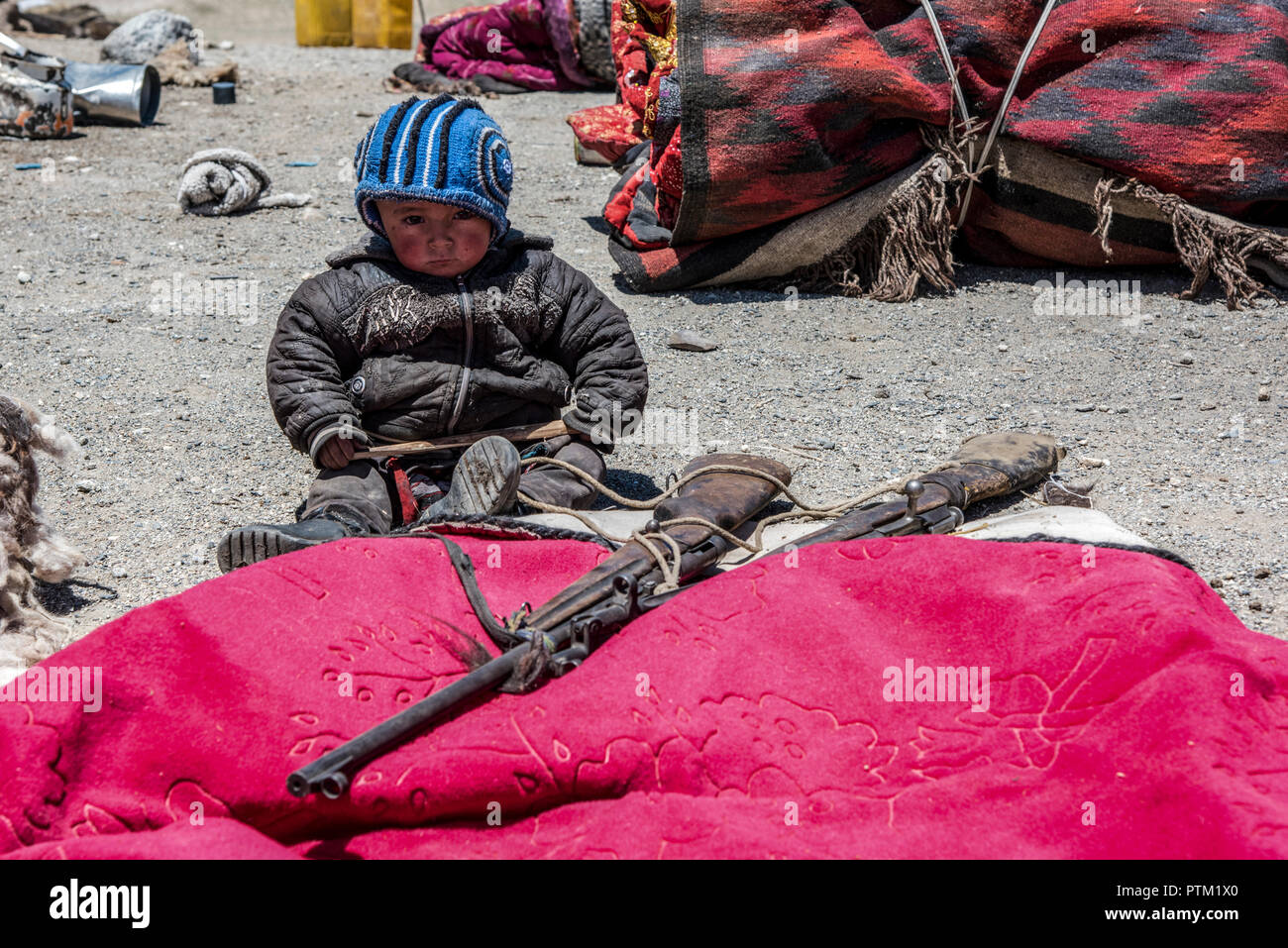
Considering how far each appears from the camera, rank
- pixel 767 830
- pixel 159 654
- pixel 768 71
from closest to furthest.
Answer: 1. pixel 767 830
2. pixel 159 654
3. pixel 768 71

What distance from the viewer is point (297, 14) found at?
446 inches

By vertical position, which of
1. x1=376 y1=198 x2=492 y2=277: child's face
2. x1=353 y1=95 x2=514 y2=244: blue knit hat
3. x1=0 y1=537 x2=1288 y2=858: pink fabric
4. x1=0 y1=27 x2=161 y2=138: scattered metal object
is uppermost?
x1=0 y1=27 x2=161 y2=138: scattered metal object

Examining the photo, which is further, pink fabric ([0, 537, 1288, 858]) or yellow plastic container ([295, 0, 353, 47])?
yellow plastic container ([295, 0, 353, 47])

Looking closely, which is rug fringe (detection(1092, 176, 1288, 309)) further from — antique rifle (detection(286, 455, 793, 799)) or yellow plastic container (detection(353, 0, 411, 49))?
yellow plastic container (detection(353, 0, 411, 49))

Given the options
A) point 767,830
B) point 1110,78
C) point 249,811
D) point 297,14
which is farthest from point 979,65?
point 297,14

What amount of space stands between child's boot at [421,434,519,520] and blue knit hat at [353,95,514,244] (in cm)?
60

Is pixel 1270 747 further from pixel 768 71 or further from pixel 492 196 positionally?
pixel 768 71

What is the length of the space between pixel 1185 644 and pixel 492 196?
1.85m

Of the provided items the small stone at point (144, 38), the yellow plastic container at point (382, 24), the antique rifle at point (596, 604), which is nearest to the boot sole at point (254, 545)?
the antique rifle at point (596, 604)

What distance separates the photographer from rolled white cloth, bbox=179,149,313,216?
5.67 metres

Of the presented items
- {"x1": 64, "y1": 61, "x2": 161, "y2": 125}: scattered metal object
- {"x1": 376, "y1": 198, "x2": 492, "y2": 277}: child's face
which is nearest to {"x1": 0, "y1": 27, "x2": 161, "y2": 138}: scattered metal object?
{"x1": 64, "y1": 61, "x2": 161, "y2": 125}: scattered metal object

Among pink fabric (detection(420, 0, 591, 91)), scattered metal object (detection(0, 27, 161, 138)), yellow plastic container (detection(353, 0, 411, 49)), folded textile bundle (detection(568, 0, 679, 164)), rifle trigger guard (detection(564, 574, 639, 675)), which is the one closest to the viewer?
rifle trigger guard (detection(564, 574, 639, 675))

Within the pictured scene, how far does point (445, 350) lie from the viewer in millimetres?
2928

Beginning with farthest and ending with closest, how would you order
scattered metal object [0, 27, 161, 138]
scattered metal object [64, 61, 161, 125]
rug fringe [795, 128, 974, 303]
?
1. scattered metal object [64, 61, 161, 125]
2. scattered metal object [0, 27, 161, 138]
3. rug fringe [795, 128, 974, 303]
